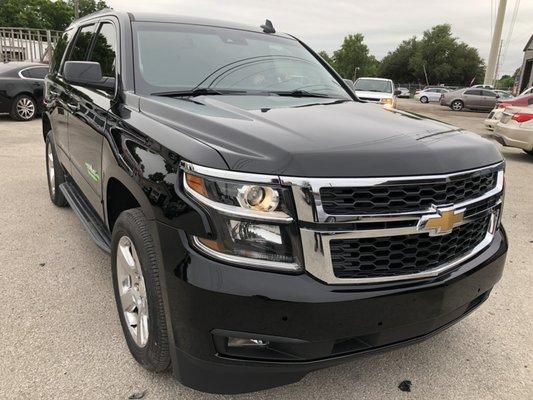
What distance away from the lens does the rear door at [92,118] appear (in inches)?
118

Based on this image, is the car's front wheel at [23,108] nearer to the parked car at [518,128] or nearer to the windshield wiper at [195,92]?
the windshield wiper at [195,92]

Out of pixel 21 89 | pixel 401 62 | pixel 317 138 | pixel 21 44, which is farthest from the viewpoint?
pixel 401 62

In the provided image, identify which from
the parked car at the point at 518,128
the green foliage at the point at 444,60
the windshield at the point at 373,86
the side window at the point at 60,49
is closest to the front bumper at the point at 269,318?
the side window at the point at 60,49

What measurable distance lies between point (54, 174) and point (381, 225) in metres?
4.07

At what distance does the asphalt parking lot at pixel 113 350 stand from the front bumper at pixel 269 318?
1.60ft

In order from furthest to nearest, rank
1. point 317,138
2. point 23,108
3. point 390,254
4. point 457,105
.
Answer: point 457,105 → point 23,108 → point 317,138 → point 390,254

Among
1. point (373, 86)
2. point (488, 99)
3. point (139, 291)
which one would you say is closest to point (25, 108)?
Result: point (373, 86)

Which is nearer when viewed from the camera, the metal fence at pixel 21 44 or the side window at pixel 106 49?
the side window at pixel 106 49

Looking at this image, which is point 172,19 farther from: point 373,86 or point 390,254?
point 373,86

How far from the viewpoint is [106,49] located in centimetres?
344

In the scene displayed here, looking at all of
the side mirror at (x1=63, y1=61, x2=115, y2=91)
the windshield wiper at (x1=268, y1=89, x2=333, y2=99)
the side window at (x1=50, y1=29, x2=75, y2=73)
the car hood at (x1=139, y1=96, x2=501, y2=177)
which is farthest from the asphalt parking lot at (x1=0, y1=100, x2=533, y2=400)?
the side window at (x1=50, y1=29, x2=75, y2=73)

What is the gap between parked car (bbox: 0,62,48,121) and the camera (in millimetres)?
11820

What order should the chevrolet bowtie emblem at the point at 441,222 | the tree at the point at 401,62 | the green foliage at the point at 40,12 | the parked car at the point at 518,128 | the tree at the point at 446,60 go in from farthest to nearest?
the tree at the point at 401,62
the tree at the point at 446,60
the green foliage at the point at 40,12
the parked car at the point at 518,128
the chevrolet bowtie emblem at the point at 441,222

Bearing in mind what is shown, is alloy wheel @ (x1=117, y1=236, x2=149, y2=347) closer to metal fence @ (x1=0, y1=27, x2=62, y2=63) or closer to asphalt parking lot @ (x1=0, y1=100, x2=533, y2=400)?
asphalt parking lot @ (x1=0, y1=100, x2=533, y2=400)
